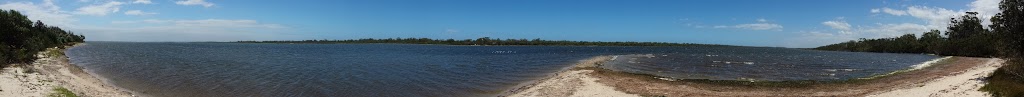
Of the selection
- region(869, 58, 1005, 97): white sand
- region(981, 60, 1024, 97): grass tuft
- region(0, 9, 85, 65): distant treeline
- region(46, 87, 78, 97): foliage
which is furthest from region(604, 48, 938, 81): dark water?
region(0, 9, 85, 65): distant treeline

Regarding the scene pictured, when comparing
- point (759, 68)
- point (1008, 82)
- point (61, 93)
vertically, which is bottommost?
point (759, 68)

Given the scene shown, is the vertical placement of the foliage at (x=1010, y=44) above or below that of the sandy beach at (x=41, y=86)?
above

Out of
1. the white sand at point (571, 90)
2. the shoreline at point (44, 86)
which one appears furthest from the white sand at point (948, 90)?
the shoreline at point (44, 86)

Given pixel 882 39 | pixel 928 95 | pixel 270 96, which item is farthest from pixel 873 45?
pixel 270 96

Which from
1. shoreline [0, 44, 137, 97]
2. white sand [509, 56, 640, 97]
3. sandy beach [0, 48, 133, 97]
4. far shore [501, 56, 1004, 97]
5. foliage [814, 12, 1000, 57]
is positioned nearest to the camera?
sandy beach [0, 48, 133, 97]

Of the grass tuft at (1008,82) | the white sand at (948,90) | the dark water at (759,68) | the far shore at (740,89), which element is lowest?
the dark water at (759,68)

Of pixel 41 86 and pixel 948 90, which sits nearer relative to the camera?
pixel 948 90

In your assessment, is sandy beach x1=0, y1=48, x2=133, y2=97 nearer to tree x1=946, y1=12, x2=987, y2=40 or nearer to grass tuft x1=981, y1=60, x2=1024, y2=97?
grass tuft x1=981, y1=60, x2=1024, y2=97

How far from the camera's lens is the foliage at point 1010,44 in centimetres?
1942

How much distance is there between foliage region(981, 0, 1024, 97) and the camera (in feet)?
63.7

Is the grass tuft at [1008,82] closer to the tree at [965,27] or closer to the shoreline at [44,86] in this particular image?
the shoreline at [44,86]

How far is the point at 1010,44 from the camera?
24.0 meters

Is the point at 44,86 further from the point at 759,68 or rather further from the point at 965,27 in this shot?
the point at 965,27

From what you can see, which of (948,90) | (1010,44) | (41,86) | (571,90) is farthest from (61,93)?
(1010,44)
